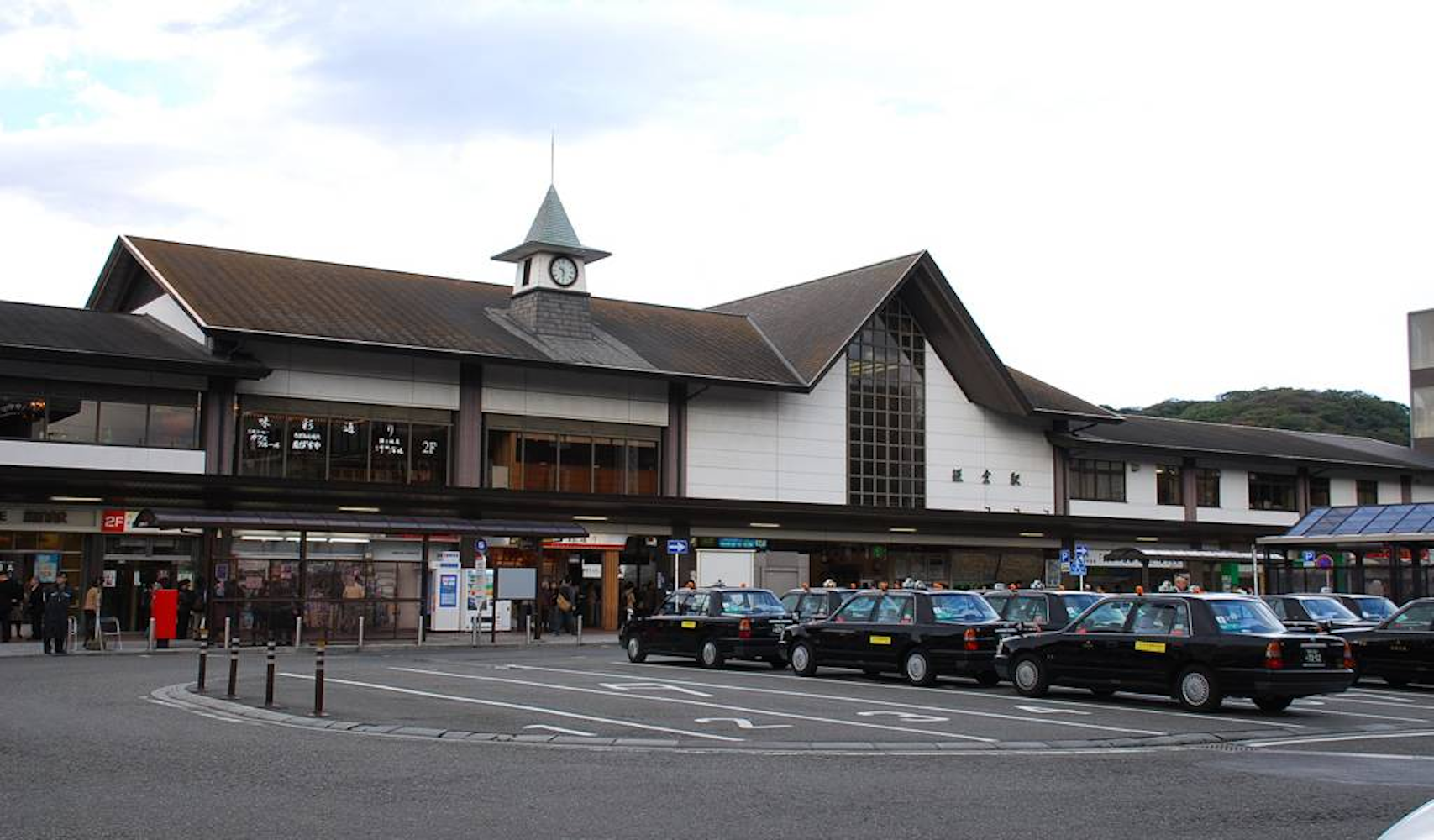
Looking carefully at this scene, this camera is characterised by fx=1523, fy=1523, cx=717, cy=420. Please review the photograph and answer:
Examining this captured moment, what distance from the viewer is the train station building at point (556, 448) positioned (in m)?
37.0

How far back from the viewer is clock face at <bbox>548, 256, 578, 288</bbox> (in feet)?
156

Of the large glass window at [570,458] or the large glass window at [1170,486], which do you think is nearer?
the large glass window at [570,458]

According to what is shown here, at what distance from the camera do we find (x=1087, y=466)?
56.4 m

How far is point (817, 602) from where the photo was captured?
2883cm

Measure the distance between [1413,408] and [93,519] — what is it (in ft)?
203

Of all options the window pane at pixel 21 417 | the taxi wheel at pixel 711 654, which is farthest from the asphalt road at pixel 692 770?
the window pane at pixel 21 417

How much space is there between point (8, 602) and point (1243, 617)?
27.3 meters

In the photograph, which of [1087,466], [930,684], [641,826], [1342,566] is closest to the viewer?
[641,826]

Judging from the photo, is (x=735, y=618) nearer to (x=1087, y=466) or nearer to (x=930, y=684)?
(x=930, y=684)

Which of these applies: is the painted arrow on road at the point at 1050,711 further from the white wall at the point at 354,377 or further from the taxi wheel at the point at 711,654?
the white wall at the point at 354,377

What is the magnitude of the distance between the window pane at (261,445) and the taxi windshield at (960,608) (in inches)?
870

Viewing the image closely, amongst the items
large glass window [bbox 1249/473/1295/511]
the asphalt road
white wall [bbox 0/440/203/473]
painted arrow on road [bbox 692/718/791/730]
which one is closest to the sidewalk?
white wall [bbox 0/440/203/473]

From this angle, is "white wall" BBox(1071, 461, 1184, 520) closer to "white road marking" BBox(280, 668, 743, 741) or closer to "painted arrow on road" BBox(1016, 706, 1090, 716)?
"painted arrow on road" BBox(1016, 706, 1090, 716)

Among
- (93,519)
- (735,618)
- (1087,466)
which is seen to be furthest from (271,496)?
(1087,466)
